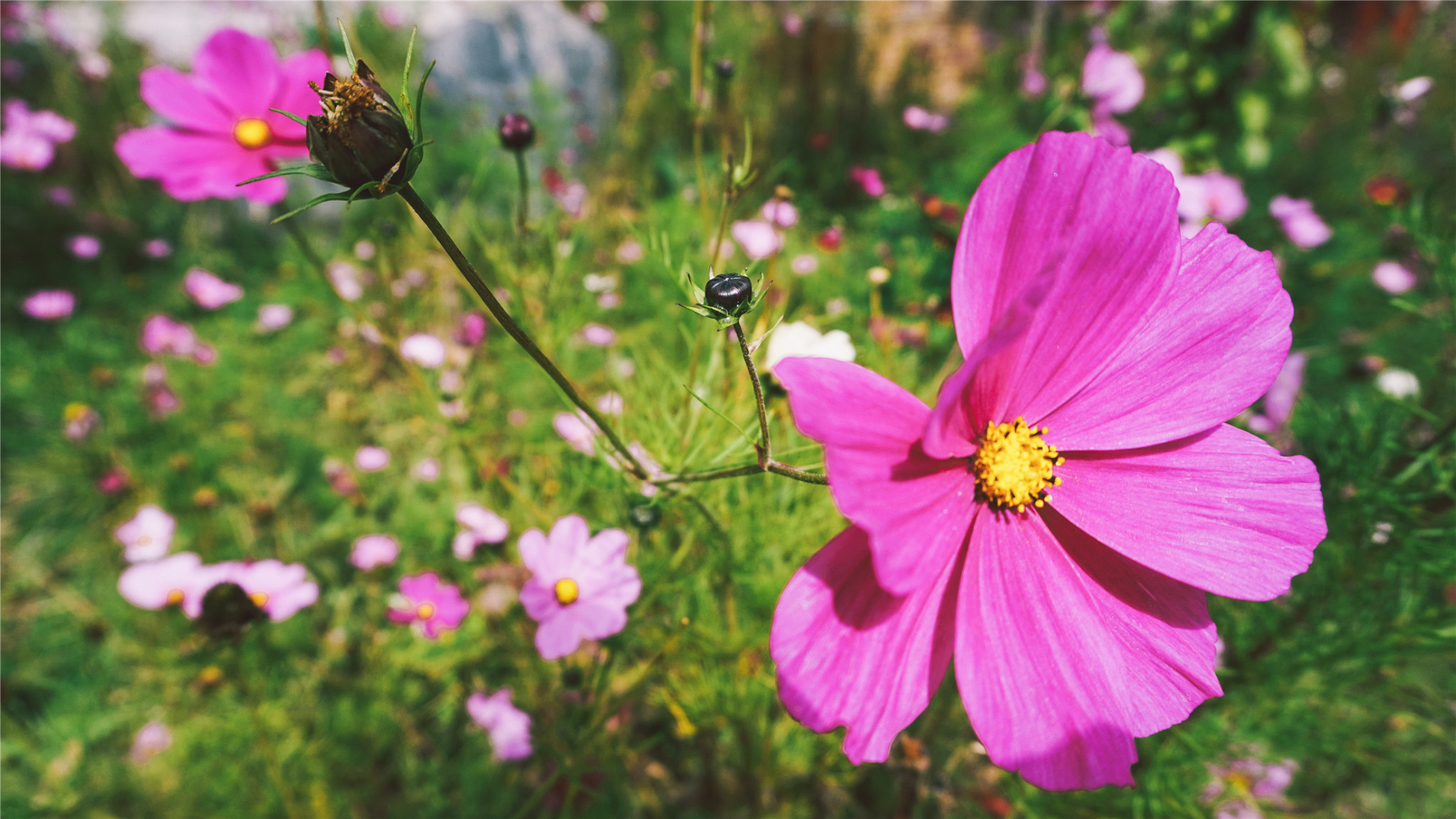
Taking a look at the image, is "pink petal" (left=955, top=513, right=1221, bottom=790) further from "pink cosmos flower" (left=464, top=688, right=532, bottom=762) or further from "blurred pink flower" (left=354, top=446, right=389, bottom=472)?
"blurred pink flower" (left=354, top=446, right=389, bottom=472)

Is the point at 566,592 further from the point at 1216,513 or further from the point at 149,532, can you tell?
the point at 149,532

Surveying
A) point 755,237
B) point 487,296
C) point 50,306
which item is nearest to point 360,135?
point 487,296

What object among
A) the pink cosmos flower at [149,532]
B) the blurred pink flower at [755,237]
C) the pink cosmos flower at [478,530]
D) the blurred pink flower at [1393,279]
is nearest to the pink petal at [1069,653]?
the pink cosmos flower at [478,530]

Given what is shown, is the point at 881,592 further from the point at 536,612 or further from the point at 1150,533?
the point at 536,612

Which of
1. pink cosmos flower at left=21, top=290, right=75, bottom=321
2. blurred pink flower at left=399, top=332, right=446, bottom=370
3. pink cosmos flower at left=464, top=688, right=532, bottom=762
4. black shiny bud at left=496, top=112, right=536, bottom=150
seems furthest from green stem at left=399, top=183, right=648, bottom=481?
pink cosmos flower at left=21, top=290, right=75, bottom=321

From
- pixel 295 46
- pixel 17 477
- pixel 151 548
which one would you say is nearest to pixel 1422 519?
pixel 151 548
